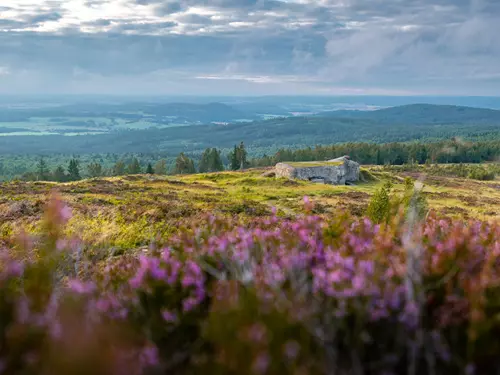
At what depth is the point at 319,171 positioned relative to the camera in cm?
5897

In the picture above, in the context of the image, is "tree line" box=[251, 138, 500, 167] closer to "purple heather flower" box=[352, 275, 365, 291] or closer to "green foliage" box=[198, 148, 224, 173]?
"green foliage" box=[198, 148, 224, 173]

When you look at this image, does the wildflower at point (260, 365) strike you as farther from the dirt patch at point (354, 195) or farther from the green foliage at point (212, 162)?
the green foliage at point (212, 162)

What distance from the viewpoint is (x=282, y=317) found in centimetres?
285

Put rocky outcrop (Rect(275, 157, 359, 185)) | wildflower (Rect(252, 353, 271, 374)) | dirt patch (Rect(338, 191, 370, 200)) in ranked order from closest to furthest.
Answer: wildflower (Rect(252, 353, 271, 374))
dirt patch (Rect(338, 191, 370, 200))
rocky outcrop (Rect(275, 157, 359, 185))

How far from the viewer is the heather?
102 inches

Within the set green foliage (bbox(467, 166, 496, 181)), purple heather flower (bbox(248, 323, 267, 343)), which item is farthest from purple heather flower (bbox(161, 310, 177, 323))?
green foliage (bbox(467, 166, 496, 181))

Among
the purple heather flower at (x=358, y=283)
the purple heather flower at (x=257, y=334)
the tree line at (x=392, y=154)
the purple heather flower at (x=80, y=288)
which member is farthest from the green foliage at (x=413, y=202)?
the tree line at (x=392, y=154)

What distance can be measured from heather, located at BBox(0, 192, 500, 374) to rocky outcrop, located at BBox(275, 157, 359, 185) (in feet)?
176

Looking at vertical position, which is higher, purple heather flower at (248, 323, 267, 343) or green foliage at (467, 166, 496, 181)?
purple heather flower at (248, 323, 267, 343)

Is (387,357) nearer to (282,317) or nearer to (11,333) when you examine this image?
(282,317)

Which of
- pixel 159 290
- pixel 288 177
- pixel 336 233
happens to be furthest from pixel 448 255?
pixel 288 177

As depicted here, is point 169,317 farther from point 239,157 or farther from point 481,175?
point 239,157

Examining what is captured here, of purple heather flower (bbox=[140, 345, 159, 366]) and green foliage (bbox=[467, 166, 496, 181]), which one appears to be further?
green foliage (bbox=[467, 166, 496, 181])

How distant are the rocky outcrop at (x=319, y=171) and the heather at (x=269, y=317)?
5356 centimetres
